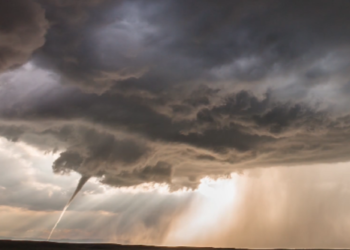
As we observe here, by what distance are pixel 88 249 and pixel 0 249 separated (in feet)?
182

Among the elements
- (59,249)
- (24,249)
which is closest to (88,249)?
(59,249)

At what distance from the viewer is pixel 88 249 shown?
645ft

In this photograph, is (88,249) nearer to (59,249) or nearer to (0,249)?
(59,249)

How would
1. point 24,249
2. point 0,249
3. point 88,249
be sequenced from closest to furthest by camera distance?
point 0,249 < point 24,249 < point 88,249

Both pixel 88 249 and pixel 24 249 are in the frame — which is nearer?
pixel 24 249

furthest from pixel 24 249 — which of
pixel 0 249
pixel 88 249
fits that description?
pixel 88 249

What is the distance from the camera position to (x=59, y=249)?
18038 cm

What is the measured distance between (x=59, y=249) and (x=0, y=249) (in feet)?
112

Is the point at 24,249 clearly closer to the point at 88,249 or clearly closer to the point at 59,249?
the point at 59,249

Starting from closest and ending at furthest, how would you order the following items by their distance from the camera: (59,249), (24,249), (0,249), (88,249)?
(0,249), (24,249), (59,249), (88,249)

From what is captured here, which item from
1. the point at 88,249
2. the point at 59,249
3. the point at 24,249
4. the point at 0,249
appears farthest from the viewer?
the point at 88,249

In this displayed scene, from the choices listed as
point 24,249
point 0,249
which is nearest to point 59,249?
point 24,249

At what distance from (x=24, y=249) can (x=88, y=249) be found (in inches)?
1650

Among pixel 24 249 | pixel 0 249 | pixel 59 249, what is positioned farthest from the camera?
pixel 59 249
